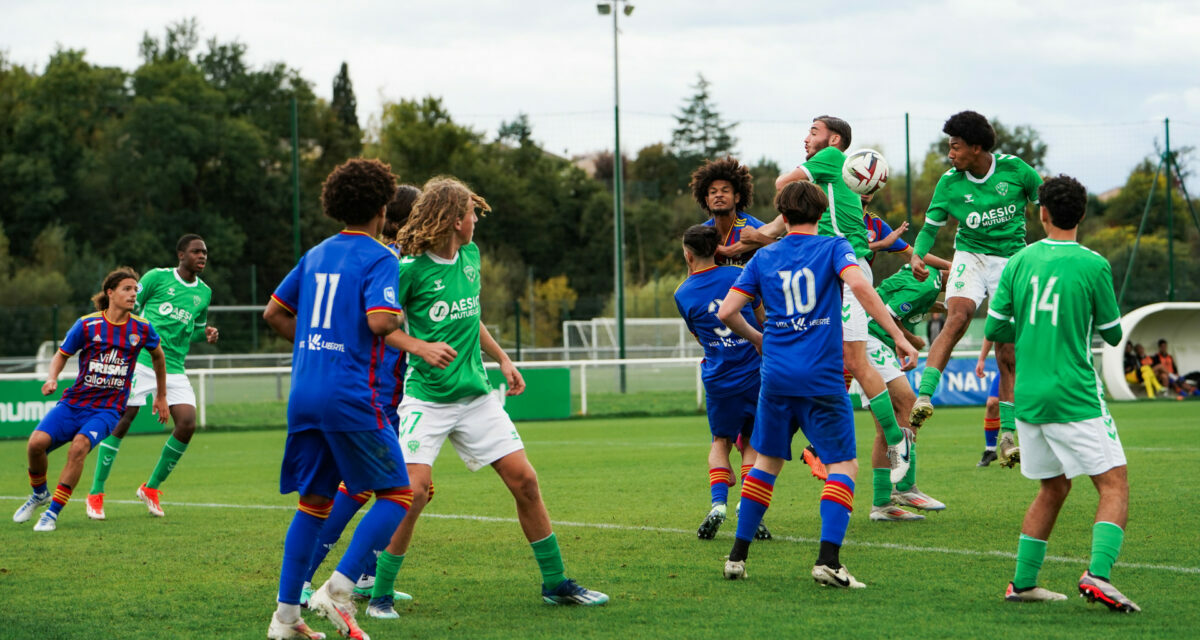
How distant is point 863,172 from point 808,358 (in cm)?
282

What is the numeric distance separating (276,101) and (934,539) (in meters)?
64.1

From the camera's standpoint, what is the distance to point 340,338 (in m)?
4.80

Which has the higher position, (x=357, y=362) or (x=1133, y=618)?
(x=357, y=362)

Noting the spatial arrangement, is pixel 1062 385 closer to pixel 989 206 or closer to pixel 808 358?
pixel 808 358

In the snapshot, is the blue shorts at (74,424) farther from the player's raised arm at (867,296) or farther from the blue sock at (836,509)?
the player's raised arm at (867,296)

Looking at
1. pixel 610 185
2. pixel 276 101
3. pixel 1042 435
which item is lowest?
pixel 1042 435

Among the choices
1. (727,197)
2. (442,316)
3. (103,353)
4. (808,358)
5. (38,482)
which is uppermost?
(727,197)

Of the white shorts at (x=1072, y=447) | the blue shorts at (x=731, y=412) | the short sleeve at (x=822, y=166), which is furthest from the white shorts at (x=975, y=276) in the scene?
the white shorts at (x=1072, y=447)

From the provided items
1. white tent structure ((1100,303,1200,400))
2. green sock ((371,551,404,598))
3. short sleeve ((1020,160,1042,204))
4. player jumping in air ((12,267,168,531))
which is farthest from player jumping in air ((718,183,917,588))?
white tent structure ((1100,303,1200,400))

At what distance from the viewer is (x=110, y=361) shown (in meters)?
9.32

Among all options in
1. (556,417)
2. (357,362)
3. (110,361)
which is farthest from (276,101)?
(357,362)

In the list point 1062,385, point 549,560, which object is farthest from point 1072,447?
point 549,560

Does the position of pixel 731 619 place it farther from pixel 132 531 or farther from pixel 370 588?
pixel 132 531

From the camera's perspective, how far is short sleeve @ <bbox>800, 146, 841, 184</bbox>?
26.1 feet
